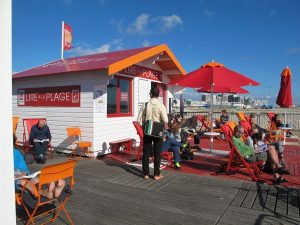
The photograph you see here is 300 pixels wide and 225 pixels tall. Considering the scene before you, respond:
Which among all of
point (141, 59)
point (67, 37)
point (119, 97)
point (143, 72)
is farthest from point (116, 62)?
point (67, 37)

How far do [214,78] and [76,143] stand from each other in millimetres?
4019

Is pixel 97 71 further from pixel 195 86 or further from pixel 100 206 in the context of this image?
pixel 100 206

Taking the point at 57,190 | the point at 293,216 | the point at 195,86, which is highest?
the point at 195,86

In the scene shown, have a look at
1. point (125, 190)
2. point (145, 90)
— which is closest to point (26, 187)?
point (125, 190)

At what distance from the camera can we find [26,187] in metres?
3.35

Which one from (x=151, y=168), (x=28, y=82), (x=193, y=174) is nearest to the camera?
(x=193, y=174)

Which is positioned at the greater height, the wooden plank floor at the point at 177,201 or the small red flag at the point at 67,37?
the small red flag at the point at 67,37

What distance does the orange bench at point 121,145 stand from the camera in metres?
8.19

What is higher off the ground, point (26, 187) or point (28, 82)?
point (28, 82)

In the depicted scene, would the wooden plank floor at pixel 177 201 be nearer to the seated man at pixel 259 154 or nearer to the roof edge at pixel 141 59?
the seated man at pixel 259 154

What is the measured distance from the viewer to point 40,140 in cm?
718

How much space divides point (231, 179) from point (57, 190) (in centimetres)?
347

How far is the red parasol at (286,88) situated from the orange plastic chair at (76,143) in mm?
5923

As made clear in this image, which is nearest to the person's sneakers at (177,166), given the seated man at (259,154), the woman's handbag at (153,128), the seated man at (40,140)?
the woman's handbag at (153,128)
